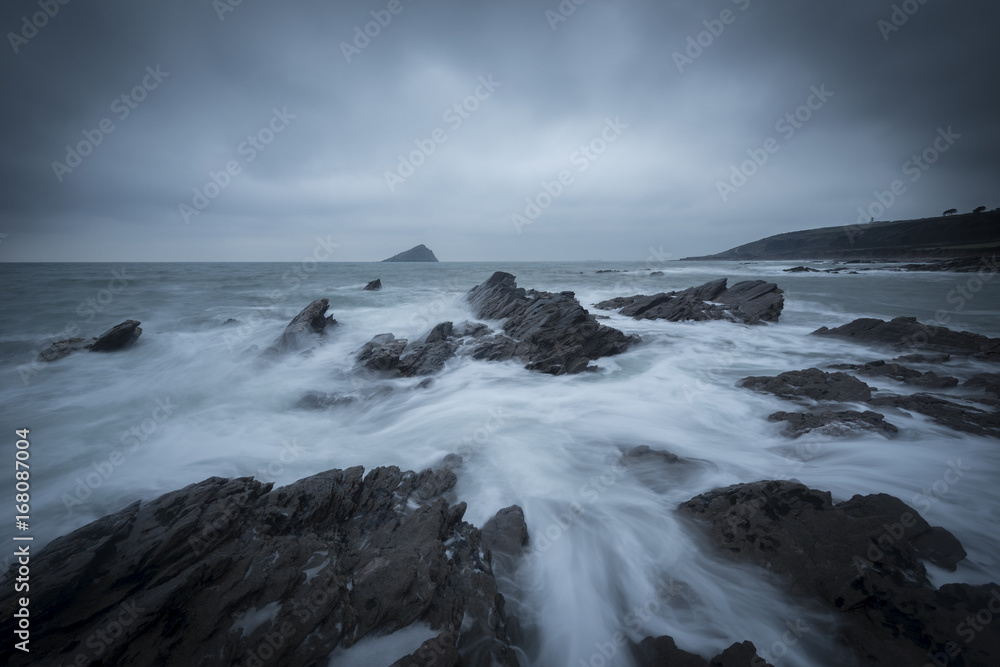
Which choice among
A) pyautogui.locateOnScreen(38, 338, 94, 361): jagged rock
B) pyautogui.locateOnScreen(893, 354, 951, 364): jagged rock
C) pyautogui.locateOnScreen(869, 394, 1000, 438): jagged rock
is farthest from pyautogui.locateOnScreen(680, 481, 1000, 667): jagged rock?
pyautogui.locateOnScreen(38, 338, 94, 361): jagged rock

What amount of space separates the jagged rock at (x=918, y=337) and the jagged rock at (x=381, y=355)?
15714 millimetres

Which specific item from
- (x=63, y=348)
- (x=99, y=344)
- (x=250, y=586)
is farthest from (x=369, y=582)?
(x=63, y=348)

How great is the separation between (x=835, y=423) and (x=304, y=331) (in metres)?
15.9

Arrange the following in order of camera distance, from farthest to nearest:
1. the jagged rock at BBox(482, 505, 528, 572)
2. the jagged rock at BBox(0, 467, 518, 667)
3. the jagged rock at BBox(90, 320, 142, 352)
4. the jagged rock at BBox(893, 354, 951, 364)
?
the jagged rock at BBox(90, 320, 142, 352), the jagged rock at BBox(893, 354, 951, 364), the jagged rock at BBox(482, 505, 528, 572), the jagged rock at BBox(0, 467, 518, 667)

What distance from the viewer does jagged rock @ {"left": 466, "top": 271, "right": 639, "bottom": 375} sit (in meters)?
11.2

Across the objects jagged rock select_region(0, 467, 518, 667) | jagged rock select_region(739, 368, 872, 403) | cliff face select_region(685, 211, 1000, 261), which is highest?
cliff face select_region(685, 211, 1000, 261)

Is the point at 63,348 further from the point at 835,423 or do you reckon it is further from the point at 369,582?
the point at 835,423

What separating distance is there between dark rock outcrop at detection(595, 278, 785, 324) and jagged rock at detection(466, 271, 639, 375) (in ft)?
19.9

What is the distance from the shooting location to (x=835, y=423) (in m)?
6.42

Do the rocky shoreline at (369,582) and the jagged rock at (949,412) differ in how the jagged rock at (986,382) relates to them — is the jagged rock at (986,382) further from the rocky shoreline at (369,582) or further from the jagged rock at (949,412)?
the rocky shoreline at (369,582)

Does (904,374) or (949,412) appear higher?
(904,374)

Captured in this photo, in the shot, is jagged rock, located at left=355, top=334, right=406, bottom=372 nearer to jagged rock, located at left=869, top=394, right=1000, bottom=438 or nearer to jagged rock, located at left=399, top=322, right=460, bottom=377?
jagged rock, located at left=399, top=322, right=460, bottom=377

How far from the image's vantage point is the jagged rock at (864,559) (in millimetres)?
3033

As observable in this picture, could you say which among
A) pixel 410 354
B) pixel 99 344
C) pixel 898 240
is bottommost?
pixel 410 354
